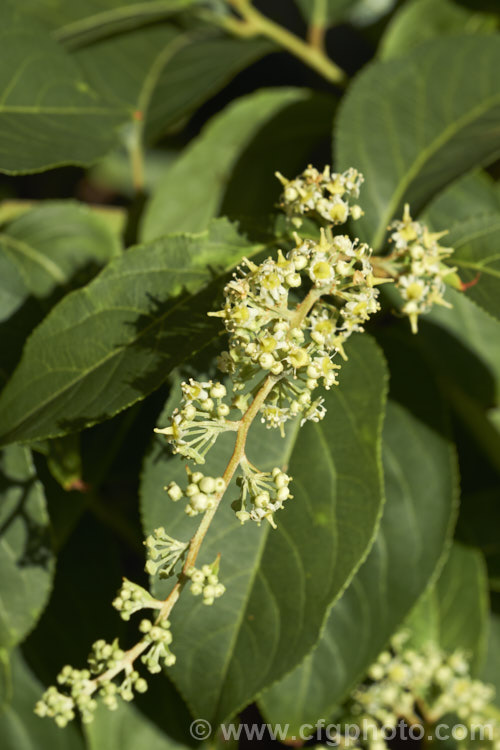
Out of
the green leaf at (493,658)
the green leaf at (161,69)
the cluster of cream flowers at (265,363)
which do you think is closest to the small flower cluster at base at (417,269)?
the cluster of cream flowers at (265,363)

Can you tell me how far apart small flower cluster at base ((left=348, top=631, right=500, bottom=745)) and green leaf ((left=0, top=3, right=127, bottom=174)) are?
1.06 metres

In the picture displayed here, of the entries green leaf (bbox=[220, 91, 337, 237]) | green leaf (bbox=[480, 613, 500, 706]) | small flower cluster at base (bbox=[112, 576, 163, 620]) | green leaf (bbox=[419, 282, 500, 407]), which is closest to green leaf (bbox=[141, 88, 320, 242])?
green leaf (bbox=[220, 91, 337, 237])

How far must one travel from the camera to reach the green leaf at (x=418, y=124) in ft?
3.70

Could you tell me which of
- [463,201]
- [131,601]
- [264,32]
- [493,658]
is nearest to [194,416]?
[131,601]

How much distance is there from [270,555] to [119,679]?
1.68ft

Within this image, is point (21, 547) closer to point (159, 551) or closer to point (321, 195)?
point (159, 551)

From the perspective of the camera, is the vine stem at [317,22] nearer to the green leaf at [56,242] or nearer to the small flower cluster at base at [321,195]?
the green leaf at [56,242]

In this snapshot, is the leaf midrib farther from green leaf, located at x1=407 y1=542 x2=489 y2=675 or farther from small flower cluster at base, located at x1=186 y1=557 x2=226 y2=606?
green leaf, located at x1=407 y1=542 x2=489 y2=675

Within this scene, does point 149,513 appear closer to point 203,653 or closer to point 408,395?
point 203,653

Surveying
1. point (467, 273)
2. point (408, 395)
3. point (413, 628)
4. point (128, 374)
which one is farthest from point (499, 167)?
point (128, 374)

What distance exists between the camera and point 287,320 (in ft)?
2.36

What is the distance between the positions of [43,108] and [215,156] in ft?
1.67

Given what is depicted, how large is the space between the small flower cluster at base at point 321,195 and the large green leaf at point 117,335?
110 millimetres

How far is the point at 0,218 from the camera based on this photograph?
55.1 inches
